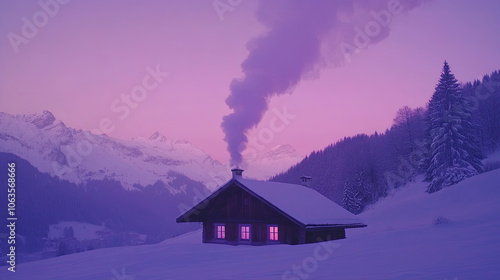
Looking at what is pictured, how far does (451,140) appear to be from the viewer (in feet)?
160

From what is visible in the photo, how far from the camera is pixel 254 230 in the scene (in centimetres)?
3030

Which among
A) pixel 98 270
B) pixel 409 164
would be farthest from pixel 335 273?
pixel 409 164

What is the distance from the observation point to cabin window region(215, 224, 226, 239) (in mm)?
31906

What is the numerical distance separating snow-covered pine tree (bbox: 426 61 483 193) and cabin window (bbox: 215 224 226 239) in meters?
28.8

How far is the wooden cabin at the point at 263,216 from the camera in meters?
28.8

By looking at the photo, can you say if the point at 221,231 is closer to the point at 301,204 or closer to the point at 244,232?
the point at 244,232

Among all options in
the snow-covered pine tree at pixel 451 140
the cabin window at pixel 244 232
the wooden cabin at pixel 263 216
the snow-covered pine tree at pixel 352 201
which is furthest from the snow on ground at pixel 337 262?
the snow-covered pine tree at pixel 352 201

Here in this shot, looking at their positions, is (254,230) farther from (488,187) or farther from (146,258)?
(488,187)

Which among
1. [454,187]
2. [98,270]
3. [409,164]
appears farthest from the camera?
[409,164]

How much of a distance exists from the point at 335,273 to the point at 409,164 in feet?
212

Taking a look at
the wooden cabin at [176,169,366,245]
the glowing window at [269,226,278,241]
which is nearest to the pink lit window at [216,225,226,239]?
the wooden cabin at [176,169,366,245]

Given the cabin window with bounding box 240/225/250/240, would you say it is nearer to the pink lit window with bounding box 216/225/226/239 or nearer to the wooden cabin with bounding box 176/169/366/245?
the wooden cabin with bounding box 176/169/366/245

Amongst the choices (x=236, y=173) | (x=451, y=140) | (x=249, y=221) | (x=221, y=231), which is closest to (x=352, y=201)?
(x=451, y=140)

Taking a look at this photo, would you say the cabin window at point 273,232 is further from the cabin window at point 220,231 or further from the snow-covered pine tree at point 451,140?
the snow-covered pine tree at point 451,140
